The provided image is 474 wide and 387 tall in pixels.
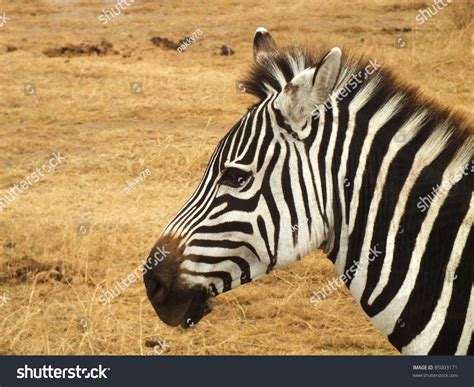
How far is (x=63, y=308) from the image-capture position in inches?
283

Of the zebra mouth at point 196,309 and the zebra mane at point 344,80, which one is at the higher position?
the zebra mane at point 344,80

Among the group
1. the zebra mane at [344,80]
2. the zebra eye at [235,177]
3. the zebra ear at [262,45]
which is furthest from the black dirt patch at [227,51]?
the zebra eye at [235,177]

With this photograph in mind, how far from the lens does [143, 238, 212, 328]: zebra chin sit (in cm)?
383

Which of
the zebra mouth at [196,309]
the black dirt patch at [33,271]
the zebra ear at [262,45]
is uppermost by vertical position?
the zebra ear at [262,45]

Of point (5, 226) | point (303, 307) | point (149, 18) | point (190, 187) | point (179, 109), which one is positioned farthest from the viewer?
point (149, 18)

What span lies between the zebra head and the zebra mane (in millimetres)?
143

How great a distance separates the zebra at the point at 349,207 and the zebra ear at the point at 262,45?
32 centimetres

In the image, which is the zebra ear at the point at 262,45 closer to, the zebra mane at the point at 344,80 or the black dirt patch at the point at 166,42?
the zebra mane at the point at 344,80

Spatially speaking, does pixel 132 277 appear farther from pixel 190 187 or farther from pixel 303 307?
pixel 190 187

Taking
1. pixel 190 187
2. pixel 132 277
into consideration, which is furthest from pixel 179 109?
pixel 132 277

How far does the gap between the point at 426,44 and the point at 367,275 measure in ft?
33.4

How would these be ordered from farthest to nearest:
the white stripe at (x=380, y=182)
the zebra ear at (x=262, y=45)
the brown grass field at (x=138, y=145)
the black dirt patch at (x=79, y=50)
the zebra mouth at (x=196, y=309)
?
the black dirt patch at (x=79, y=50) < the brown grass field at (x=138, y=145) < the zebra ear at (x=262, y=45) < the zebra mouth at (x=196, y=309) < the white stripe at (x=380, y=182)

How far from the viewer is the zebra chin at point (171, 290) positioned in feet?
12.6
